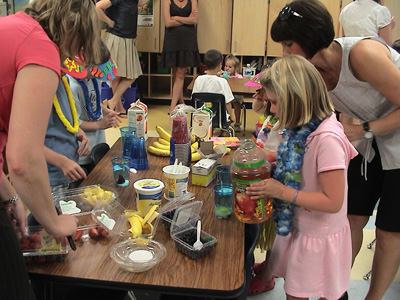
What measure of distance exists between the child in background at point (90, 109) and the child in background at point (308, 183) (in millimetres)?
1129

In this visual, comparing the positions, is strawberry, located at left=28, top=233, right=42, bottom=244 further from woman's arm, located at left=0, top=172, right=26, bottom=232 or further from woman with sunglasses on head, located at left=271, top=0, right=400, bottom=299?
woman with sunglasses on head, located at left=271, top=0, right=400, bottom=299

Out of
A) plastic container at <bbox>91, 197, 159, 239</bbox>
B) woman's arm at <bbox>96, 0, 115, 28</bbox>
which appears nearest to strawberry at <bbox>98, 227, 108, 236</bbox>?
plastic container at <bbox>91, 197, 159, 239</bbox>

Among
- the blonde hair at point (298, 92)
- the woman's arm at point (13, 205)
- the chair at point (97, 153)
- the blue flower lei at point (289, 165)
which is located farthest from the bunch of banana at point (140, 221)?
the chair at point (97, 153)

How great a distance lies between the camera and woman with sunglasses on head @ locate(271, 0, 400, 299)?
5.30 feet

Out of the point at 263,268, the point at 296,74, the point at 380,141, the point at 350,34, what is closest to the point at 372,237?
the point at 263,268

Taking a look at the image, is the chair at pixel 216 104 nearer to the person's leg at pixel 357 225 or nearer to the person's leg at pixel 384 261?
the person's leg at pixel 357 225

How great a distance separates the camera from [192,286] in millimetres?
1188

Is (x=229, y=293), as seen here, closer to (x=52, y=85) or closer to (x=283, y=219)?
(x=283, y=219)

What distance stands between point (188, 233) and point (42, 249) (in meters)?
0.47

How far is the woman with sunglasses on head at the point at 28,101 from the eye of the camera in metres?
1.03

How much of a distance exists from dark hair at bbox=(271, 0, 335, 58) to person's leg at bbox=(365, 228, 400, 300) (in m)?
0.95

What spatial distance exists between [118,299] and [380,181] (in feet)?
4.30

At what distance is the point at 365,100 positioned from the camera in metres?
1.74

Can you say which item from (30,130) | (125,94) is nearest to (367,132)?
(30,130)
